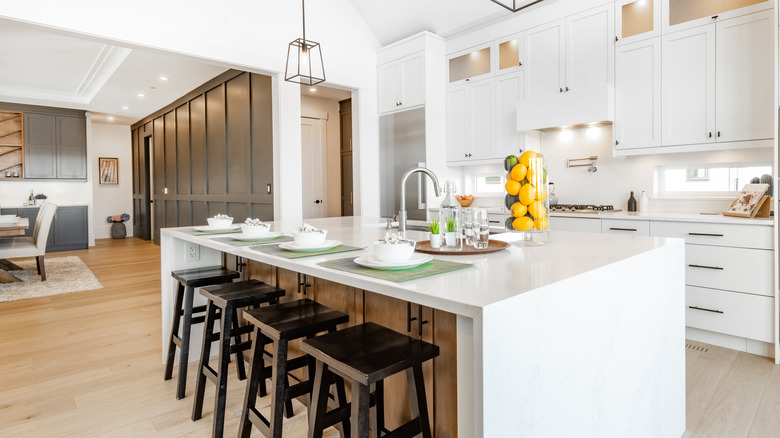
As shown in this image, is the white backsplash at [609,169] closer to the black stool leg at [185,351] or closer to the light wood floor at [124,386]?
the light wood floor at [124,386]

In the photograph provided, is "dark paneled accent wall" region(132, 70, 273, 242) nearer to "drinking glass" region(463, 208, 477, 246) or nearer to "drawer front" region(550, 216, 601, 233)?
"drawer front" region(550, 216, 601, 233)

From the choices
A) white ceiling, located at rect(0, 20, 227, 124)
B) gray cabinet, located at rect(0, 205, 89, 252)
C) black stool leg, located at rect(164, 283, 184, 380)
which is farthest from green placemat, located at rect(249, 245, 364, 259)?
gray cabinet, located at rect(0, 205, 89, 252)

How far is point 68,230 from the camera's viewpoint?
318 inches

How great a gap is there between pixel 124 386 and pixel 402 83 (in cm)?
400

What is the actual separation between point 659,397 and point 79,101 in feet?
30.0

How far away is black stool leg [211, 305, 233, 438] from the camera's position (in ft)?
6.12

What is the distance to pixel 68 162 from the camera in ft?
26.7

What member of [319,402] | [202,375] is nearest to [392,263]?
[319,402]

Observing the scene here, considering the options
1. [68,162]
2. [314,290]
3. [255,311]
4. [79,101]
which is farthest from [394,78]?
[68,162]

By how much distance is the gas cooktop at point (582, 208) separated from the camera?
3.82 m

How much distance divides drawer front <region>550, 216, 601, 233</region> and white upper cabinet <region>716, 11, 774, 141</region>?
41.1 inches

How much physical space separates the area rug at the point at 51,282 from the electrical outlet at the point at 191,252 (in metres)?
2.99

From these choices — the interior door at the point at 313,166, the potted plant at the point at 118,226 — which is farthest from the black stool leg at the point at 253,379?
the potted plant at the point at 118,226

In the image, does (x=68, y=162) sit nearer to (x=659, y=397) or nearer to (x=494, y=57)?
(x=494, y=57)
